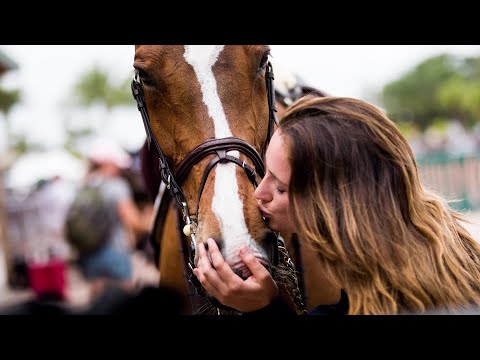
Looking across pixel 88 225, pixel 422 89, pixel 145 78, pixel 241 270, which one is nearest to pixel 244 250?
pixel 241 270

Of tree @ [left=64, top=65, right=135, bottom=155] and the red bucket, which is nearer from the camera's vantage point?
the red bucket

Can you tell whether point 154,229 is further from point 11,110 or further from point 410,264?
point 11,110

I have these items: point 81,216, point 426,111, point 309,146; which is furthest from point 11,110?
point 426,111

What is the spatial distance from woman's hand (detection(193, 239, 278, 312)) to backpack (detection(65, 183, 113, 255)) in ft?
14.6

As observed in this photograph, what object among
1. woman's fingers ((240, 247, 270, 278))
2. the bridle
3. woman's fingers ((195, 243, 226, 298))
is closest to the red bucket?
the bridle

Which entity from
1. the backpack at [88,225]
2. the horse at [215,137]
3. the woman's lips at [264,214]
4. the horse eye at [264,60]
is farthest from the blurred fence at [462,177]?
the woman's lips at [264,214]

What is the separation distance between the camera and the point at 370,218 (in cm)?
155

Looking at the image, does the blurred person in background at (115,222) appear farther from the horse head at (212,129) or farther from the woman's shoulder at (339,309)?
the woman's shoulder at (339,309)

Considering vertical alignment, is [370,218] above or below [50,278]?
below

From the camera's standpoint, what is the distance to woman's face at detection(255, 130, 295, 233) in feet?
5.59

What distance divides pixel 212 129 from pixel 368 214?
3.08ft

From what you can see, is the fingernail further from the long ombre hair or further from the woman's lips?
the long ombre hair

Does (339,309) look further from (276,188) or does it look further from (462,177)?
(462,177)
